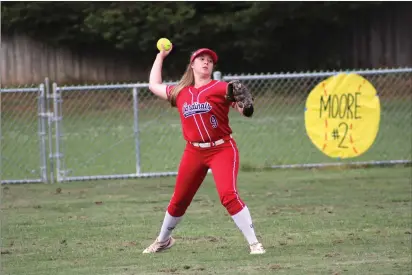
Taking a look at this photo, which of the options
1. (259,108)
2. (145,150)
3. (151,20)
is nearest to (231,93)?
(145,150)

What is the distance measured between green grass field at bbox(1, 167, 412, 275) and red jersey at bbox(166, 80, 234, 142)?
3.33ft

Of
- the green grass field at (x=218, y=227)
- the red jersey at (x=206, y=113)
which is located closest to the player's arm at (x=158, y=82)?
the red jersey at (x=206, y=113)

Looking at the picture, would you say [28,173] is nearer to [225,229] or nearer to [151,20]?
[225,229]

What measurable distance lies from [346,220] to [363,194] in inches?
85.5

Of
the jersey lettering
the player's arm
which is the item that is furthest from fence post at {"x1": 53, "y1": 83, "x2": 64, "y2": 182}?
the jersey lettering

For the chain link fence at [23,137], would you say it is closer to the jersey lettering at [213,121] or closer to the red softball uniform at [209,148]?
the red softball uniform at [209,148]

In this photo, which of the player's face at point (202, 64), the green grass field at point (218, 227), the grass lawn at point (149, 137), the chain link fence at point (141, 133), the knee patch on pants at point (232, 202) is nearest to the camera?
the green grass field at point (218, 227)

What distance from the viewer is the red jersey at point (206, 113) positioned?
8562 millimetres

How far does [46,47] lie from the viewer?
96.4 ft

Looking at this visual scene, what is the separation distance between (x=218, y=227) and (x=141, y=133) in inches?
409

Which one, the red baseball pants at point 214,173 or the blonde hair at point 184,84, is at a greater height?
the blonde hair at point 184,84

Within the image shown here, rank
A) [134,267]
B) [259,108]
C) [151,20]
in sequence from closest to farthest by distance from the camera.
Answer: [134,267], [259,108], [151,20]

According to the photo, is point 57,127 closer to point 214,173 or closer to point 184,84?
point 184,84

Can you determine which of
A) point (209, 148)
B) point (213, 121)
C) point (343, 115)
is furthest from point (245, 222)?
point (343, 115)
